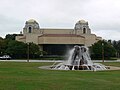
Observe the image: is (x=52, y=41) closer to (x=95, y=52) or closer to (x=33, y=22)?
(x=33, y=22)

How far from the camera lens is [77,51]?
43.5 metres

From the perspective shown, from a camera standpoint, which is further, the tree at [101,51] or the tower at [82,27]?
the tower at [82,27]

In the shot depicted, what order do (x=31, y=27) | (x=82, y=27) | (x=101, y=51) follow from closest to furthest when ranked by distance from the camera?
(x=101, y=51) < (x=31, y=27) < (x=82, y=27)

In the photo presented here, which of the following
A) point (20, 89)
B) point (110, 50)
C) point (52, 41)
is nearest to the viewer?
point (20, 89)

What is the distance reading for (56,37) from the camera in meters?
121

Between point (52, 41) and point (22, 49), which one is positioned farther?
point (52, 41)

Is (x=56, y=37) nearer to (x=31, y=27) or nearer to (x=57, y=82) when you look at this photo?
(x=31, y=27)

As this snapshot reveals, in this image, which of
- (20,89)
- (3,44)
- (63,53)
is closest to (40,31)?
(63,53)

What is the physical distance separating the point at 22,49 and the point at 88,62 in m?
59.4

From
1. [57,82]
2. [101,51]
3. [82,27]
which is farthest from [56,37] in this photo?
[57,82]

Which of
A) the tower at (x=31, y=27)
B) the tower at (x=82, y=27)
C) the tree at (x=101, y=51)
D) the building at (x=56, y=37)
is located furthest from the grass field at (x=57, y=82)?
the tower at (x=82, y=27)

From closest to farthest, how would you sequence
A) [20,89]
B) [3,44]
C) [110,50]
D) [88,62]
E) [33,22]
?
[20,89] → [88,62] → [110,50] → [3,44] → [33,22]

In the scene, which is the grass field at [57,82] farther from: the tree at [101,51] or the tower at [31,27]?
the tower at [31,27]

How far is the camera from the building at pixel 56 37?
12094 cm
